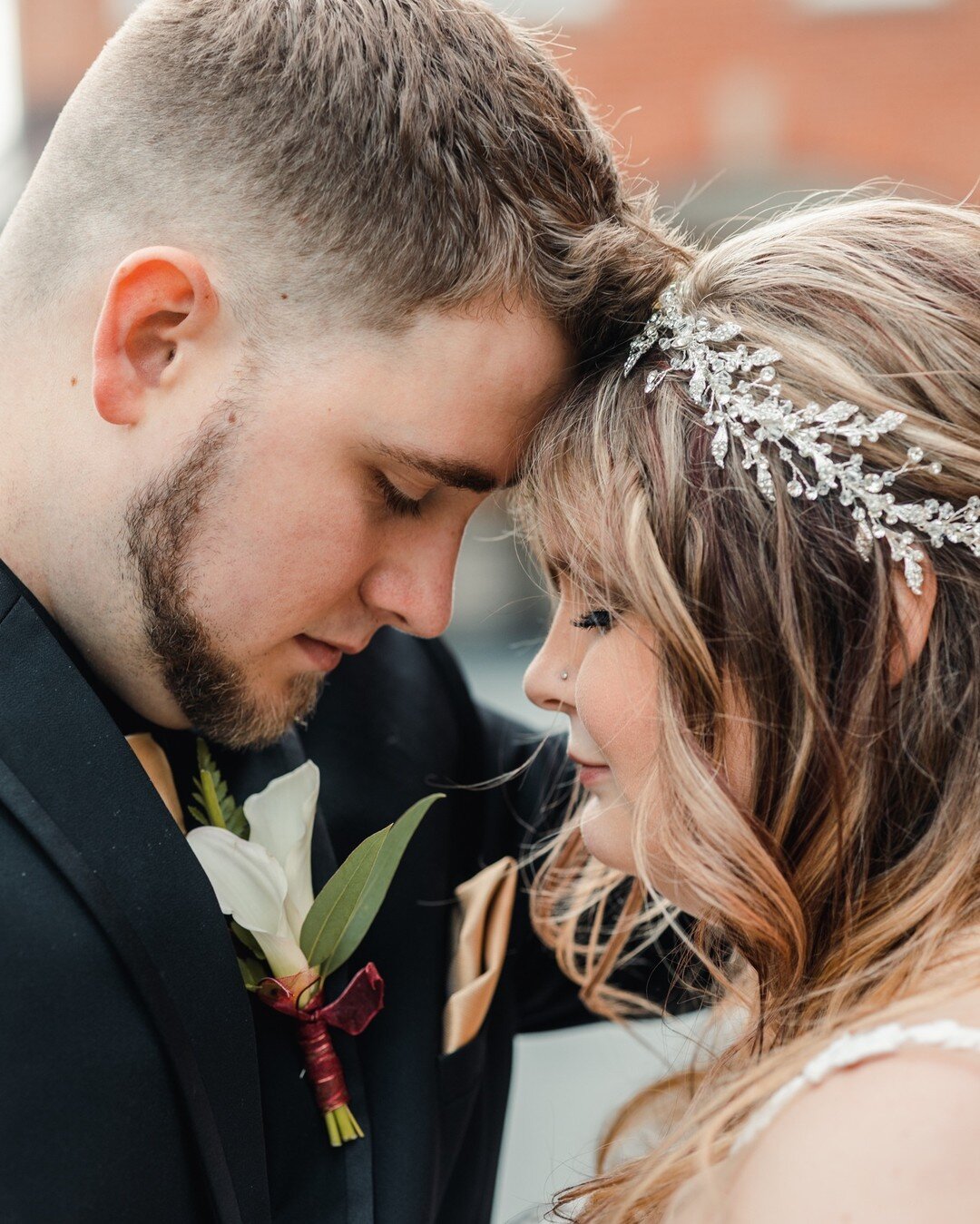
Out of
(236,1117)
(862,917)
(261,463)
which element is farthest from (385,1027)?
(261,463)

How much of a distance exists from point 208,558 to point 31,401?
364 mm

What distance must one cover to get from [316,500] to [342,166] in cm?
48

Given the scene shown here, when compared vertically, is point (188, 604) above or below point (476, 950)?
above

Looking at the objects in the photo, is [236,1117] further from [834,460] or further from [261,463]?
[834,460]

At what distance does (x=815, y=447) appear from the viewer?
63.1 inches

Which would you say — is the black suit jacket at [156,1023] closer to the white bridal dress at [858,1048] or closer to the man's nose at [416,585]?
the man's nose at [416,585]

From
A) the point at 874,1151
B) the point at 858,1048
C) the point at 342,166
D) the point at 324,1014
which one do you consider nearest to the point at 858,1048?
the point at 858,1048

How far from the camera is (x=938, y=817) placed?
1.64m

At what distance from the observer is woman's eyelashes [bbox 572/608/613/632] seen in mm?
1786

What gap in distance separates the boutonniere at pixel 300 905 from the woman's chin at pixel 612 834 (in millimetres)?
269

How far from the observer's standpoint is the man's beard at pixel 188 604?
5.78ft

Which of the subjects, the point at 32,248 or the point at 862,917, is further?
the point at 32,248

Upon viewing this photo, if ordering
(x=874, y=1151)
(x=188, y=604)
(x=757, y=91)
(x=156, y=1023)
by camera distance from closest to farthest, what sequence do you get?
(x=874, y=1151), (x=156, y=1023), (x=188, y=604), (x=757, y=91)

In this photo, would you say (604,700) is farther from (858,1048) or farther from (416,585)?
(858,1048)
